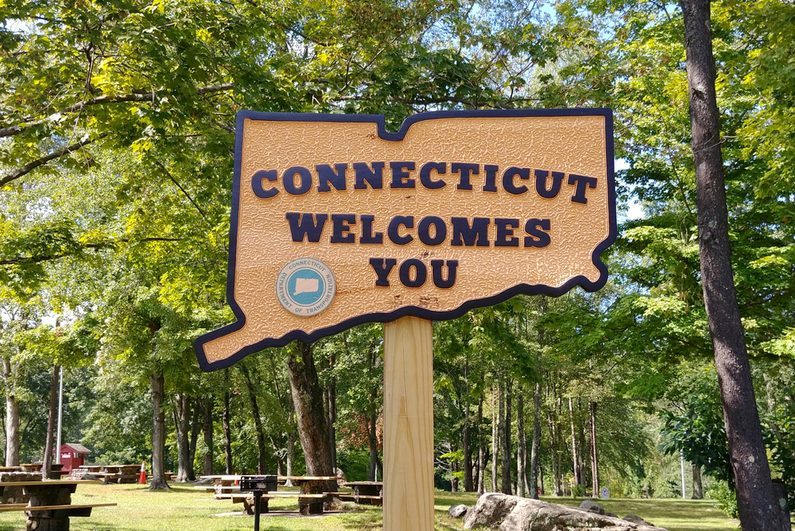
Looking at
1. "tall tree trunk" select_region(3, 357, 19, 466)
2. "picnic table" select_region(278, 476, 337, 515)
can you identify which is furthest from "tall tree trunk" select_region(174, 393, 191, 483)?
"picnic table" select_region(278, 476, 337, 515)

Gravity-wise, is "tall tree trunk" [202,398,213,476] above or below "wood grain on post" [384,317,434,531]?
below

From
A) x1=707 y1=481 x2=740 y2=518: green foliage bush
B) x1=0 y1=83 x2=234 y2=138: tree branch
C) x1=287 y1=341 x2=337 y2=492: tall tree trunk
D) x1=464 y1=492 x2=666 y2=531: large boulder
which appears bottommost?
x1=707 y1=481 x2=740 y2=518: green foliage bush

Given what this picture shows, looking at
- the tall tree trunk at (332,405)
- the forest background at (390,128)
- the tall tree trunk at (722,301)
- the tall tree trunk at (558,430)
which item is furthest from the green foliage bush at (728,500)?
the tall tree trunk at (332,405)

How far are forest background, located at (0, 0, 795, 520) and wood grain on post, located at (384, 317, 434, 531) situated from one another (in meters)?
5.45

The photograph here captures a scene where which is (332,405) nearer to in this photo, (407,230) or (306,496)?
(306,496)

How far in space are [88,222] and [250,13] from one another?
1454 centimetres

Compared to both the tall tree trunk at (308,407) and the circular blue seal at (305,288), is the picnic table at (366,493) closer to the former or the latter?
the tall tree trunk at (308,407)

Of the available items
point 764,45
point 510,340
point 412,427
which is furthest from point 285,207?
point 764,45

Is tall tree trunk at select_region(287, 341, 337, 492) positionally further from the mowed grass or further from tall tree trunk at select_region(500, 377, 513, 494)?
tall tree trunk at select_region(500, 377, 513, 494)

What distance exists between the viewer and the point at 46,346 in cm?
2381

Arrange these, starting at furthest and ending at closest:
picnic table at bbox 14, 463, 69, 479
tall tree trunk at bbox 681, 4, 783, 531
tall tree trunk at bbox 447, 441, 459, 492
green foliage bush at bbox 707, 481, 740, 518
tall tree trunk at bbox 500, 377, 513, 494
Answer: tall tree trunk at bbox 447, 441, 459, 492
tall tree trunk at bbox 500, 377, 513, 494
picnic table at bbox 14, 463, 69, 479
green foliage bush at bbox 707, 481, 740, 518
tall tree trunk at bbox 681, 4, 783, 531

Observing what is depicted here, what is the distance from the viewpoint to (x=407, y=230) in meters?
4.79

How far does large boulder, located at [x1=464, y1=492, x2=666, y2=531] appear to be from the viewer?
12.1 m

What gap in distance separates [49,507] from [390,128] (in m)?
7.85
